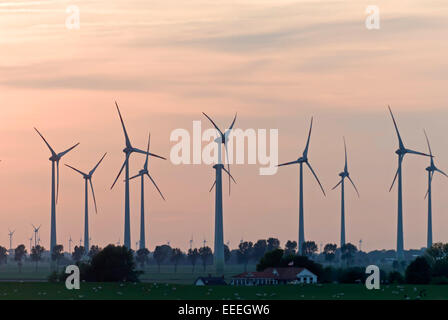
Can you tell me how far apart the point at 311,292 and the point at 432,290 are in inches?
710

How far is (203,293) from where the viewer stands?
6585 inches

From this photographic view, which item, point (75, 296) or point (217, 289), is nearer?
point (75, 296)

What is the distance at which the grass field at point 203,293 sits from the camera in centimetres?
15562

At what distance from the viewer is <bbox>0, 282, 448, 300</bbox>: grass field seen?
156 meters
